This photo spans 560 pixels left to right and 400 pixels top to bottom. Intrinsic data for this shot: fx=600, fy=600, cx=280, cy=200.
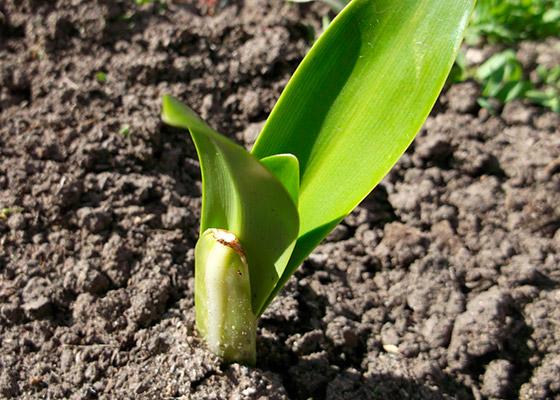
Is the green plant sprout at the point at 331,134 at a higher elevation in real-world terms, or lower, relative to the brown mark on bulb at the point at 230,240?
higher

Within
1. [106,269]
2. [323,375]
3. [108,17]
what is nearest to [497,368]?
[323,375]

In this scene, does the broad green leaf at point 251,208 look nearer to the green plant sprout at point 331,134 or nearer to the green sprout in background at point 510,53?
the green plant sprout at point 331,134

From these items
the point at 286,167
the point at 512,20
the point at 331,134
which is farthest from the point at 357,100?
the point at 512,20

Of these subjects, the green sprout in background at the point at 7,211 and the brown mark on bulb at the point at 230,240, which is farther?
the green sprout in background at the point at 7,211

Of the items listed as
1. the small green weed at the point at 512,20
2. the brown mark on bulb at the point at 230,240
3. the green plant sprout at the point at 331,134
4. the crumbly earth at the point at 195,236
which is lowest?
the crumbly earth at the point at 195,236

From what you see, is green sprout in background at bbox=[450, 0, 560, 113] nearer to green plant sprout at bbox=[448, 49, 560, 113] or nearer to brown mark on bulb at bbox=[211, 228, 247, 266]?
green plant sprout at bbox=[448, 49, 560, 113]

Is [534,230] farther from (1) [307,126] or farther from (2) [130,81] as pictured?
(2) [130,81]

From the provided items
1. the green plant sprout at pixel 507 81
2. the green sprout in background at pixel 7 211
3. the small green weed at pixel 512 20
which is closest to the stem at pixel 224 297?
the green sprout in background at pixel 7 211

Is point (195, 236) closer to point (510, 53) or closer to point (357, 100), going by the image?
point (357, 100)
